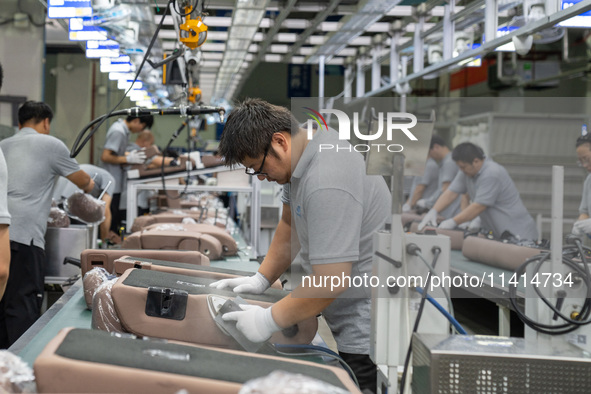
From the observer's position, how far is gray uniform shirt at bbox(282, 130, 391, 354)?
1.60m

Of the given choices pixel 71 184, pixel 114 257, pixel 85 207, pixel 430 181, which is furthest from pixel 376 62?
pixel 114 257

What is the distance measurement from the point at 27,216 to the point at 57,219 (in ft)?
1.57

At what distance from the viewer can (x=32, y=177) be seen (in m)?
3.50

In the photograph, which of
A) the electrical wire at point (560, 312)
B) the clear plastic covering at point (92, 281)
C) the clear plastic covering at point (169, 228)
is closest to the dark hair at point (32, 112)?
the clear plastic covering at point (169, 228)

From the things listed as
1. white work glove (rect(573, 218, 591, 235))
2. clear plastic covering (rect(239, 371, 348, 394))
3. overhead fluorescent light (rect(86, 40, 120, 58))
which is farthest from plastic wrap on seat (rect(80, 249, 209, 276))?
overhead fluorescent light (rect(86, 40, 120, 58))

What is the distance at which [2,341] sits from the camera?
3484 mm

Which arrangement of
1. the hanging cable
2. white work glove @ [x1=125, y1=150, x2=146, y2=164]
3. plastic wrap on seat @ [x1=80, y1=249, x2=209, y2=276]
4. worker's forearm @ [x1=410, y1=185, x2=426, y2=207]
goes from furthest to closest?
1. worker's forearm @ [x1=410, y1=185, x2=426, y2=207]
2. white work glove @ [x1=125, y1=150, x2=146, y2=164]
3. plastic wrap on seat @ [x1=80, y1=249, x2=209, y2=276]
4. the hanging cable

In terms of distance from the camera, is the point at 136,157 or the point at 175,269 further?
the point at 136,157

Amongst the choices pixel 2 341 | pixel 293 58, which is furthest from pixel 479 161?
pixel 293 58

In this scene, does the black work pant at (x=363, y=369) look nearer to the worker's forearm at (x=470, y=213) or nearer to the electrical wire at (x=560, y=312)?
the electrical wire at (x=560, y=312)

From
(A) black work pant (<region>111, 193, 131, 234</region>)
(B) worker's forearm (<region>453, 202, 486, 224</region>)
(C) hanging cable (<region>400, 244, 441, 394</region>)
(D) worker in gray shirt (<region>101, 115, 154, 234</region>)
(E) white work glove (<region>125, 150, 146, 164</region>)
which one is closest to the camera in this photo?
(C) hanging cable (<region>400, 244, 441, 394</region>)

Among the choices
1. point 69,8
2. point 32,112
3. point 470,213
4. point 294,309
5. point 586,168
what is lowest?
point 294,309

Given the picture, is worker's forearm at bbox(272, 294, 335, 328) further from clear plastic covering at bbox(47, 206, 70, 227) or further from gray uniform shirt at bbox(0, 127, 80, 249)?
clear plastic covering at bbox(47, 206, 70, 227)

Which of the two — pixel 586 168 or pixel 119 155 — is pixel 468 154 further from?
pixel 119 155
